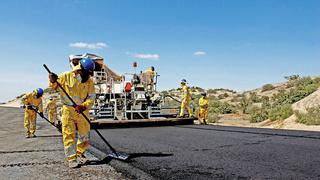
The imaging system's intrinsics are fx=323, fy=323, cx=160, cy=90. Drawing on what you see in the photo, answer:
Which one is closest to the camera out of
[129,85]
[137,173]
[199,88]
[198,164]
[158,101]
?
[137,173]

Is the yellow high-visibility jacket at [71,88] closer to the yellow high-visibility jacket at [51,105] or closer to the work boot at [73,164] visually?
the work boot at [73,164]

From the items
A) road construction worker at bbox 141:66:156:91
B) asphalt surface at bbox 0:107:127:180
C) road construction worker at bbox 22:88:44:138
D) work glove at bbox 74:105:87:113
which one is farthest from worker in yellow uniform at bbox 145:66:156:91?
work glove at bbox 74:105:87:113

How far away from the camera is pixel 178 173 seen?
3930 mm

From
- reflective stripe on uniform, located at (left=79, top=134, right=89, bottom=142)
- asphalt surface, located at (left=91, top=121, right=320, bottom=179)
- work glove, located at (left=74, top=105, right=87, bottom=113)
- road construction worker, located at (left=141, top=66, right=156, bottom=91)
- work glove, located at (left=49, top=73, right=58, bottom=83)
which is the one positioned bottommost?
asphalt surface, located at (left=91, top=121, right=320, bottom=179)

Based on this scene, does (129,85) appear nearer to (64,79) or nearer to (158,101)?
(158,101)

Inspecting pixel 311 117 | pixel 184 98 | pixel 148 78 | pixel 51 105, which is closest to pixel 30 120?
pixel 148 78

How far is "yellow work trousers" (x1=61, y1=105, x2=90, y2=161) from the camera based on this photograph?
453cm

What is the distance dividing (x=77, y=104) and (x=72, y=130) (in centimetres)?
38

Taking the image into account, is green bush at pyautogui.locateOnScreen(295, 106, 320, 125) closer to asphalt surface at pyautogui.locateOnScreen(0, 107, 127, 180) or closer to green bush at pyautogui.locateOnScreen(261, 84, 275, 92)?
asphalt surface at pyautogui.locateOnScreen(0, 107, 127, 180)

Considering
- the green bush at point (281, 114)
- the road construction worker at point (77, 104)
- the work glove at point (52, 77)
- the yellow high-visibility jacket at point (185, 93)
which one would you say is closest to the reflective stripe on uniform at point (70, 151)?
the road construction worker at point (77, 104)

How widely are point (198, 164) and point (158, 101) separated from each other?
25.8 ft

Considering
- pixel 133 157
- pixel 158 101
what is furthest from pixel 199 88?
pixel 133 157

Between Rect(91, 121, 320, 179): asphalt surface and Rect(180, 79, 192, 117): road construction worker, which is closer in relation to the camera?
Rect(91, 121, 320, 179): asphalt surface

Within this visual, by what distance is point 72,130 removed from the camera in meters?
4.61
